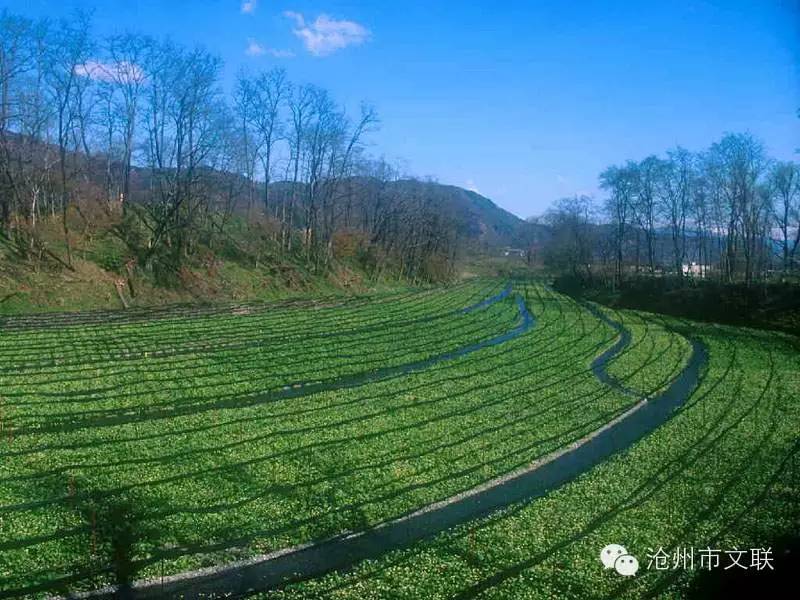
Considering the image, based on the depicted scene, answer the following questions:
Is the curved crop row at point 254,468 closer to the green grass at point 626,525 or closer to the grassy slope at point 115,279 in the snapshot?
the green grass at point 626,525

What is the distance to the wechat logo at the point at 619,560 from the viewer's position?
8.40 m

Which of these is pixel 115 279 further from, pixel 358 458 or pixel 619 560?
pixel 619 560

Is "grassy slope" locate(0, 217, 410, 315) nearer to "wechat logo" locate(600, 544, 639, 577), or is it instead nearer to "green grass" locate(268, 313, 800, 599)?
"green grass" locate(268, 313, 800, 599)

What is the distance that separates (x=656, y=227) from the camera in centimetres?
5988

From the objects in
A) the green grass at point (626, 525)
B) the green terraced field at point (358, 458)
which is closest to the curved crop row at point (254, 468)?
the green terraced field at point (358, 458)

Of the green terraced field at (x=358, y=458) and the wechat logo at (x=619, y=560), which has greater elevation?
the green terraced field at (x=358, y=458)

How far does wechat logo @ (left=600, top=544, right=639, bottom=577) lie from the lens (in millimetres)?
8398

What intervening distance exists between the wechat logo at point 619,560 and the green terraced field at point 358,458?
6.1 inches

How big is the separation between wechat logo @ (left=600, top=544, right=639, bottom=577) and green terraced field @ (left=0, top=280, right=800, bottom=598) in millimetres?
155

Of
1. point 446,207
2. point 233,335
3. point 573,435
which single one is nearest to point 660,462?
point 573,435

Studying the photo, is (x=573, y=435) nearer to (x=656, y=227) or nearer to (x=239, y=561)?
(x=239, y=561)

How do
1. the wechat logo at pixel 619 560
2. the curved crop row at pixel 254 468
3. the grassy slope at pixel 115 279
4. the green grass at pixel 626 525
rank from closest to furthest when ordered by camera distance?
the green grass at pixel 626 525 < the wechat logo at pixel 619 560 < the curved crop row at pixel 254 468 < the grassy slope at pixel 115 279

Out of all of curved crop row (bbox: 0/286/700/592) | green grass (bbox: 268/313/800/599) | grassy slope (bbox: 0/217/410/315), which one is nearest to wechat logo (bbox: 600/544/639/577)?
green grass (bbox: 268/313/800/599)

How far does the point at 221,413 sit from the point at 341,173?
4536 centimetres
